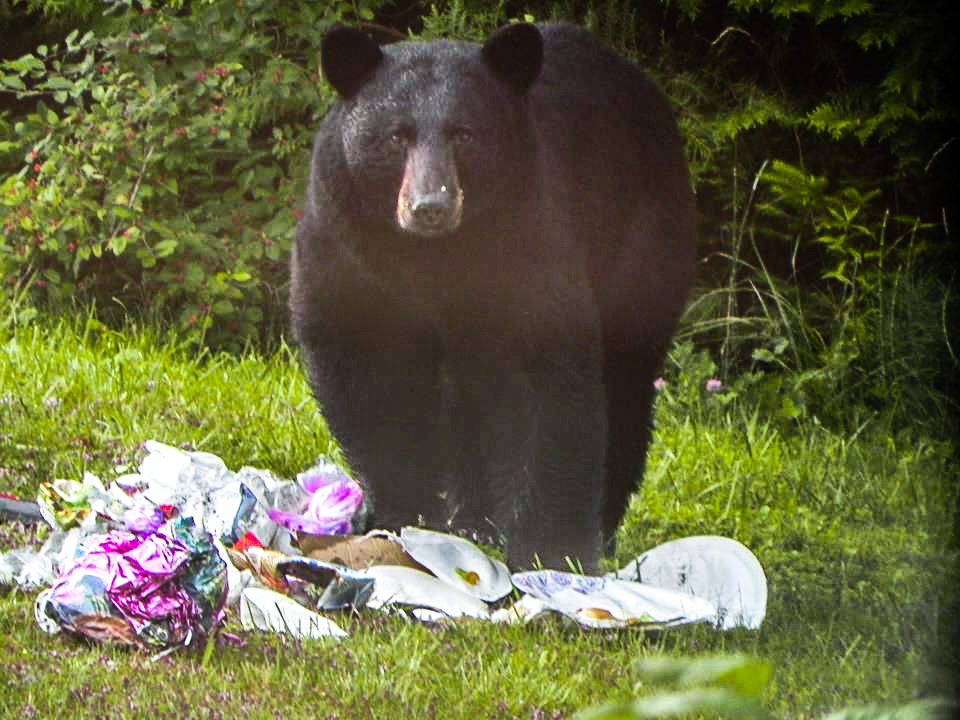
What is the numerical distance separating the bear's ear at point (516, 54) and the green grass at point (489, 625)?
972 mm

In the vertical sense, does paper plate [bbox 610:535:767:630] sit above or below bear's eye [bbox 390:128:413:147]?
below

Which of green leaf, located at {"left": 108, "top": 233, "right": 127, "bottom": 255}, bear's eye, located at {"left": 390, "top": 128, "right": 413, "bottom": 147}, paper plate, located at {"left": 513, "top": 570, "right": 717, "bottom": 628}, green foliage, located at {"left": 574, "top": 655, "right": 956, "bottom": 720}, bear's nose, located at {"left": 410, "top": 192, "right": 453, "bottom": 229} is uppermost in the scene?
green foliage, located at {"left": 574, "top": 655, "right": 956, "bottom": 720}

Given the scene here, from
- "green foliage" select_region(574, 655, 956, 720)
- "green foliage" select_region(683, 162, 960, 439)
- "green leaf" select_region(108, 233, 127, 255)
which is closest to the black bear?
"green foliage" select_region(683, 162, 960, 439)

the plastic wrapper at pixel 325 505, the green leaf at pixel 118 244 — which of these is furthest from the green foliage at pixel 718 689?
the green leaf at pixel 118 244

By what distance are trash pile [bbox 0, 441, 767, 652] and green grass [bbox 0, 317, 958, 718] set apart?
0.18 feet

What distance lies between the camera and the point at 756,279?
196 inches

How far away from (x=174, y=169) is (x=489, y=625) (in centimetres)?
300

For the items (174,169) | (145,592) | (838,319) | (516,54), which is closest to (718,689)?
(145,592)

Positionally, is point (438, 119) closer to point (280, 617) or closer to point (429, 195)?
point (429, 195)

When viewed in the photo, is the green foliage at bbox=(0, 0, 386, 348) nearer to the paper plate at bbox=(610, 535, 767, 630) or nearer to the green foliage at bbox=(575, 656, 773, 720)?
the paper plate at bbox=(610, 535, 767, 630)

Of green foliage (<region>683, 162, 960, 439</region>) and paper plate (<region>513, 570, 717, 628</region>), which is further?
green foliage (<region>683, 162, 960, 439</region>)

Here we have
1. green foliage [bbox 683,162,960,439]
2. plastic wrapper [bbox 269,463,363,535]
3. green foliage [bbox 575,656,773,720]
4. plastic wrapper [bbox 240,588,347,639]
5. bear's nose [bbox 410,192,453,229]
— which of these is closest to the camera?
green foliage [bbox 575,656,773,720]

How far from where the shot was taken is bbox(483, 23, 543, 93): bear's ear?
2.74m

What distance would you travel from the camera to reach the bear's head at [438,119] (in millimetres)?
2682
